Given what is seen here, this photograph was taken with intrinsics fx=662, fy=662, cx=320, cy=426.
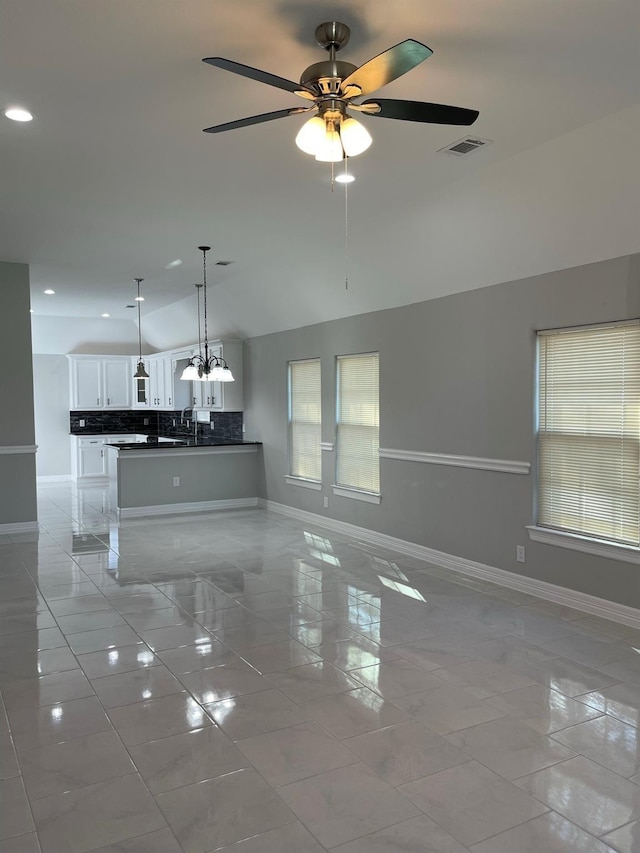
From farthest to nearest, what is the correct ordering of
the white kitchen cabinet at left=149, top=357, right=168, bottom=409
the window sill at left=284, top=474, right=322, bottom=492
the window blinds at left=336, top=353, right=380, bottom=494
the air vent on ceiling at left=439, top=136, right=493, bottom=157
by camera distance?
the white kitchen cabinet at left=149, top=357, right=168, bottom=409, the window sill at left=284, top=474, right=322, bottom=492, the window blinds at left=336, top=353, right=380, bottom=494, the air vent on ceiling at left=439, top=136, right=493, bottom=157

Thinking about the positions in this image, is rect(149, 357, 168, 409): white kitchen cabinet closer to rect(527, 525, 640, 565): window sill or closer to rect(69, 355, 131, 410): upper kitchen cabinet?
rect(69, 355, 131, 410): upper kitchen cabinet

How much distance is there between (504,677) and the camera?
11.4 feet

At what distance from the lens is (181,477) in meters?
8.65

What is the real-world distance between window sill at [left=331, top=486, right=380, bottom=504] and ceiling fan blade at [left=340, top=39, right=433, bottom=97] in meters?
4.73

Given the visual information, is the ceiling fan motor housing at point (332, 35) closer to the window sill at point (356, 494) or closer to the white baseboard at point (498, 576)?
the white baseboard at point (498, 576)

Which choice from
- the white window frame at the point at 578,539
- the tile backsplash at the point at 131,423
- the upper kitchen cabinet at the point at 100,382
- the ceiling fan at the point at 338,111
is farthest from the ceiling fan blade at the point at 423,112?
the upper kitchen cabinet at the point at 100,382

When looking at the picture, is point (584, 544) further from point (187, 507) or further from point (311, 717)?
point (187, 507)

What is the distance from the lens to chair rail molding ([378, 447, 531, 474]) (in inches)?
199

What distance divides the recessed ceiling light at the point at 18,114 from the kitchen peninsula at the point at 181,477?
527 centimetres

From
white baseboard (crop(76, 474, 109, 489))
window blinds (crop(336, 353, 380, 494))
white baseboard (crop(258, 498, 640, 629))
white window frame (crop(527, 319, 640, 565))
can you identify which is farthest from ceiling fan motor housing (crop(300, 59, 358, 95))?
white baseboard (crop(76, 474, 109, 489))

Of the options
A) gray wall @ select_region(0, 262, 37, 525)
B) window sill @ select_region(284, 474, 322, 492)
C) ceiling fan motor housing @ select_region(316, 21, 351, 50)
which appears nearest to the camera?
ceiling fan motor housing @ select_region(316, 21, 351, 50)

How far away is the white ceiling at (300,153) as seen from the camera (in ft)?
8.61

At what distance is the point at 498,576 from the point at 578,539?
33.8 inches

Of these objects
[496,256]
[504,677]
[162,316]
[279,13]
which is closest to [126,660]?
[504,677]
